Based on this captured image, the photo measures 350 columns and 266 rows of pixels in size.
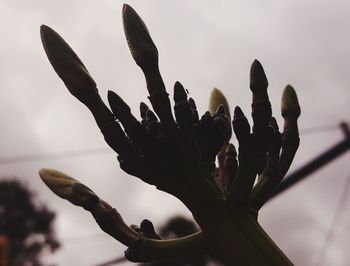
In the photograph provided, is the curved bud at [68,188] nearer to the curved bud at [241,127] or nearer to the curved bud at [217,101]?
the curved bud at [241,127]

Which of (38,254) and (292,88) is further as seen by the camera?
(38,254)

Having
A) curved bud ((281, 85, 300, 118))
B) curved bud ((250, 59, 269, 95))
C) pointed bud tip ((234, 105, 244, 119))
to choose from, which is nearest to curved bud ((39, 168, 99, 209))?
pointed bud tip ((234, 105, 244, 119))

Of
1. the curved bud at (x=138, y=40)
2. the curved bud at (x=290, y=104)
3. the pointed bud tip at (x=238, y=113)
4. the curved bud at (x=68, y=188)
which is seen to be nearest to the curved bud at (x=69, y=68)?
the curved bud at (x=138, y=40)

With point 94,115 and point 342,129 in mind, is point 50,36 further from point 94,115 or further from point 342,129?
point 342,129

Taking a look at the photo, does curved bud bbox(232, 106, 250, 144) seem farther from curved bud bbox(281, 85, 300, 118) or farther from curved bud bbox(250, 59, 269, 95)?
curved bud bbox(281, 85, 300, 118)

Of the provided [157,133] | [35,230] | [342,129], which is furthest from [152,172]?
[35,230]

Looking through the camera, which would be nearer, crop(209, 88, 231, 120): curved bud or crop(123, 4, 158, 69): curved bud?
crop(123, 4, 158, 69): curved bud

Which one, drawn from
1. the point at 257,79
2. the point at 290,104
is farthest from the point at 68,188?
the point at 290,104

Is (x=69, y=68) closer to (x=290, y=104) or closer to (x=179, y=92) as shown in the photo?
(x=179, y=92)
